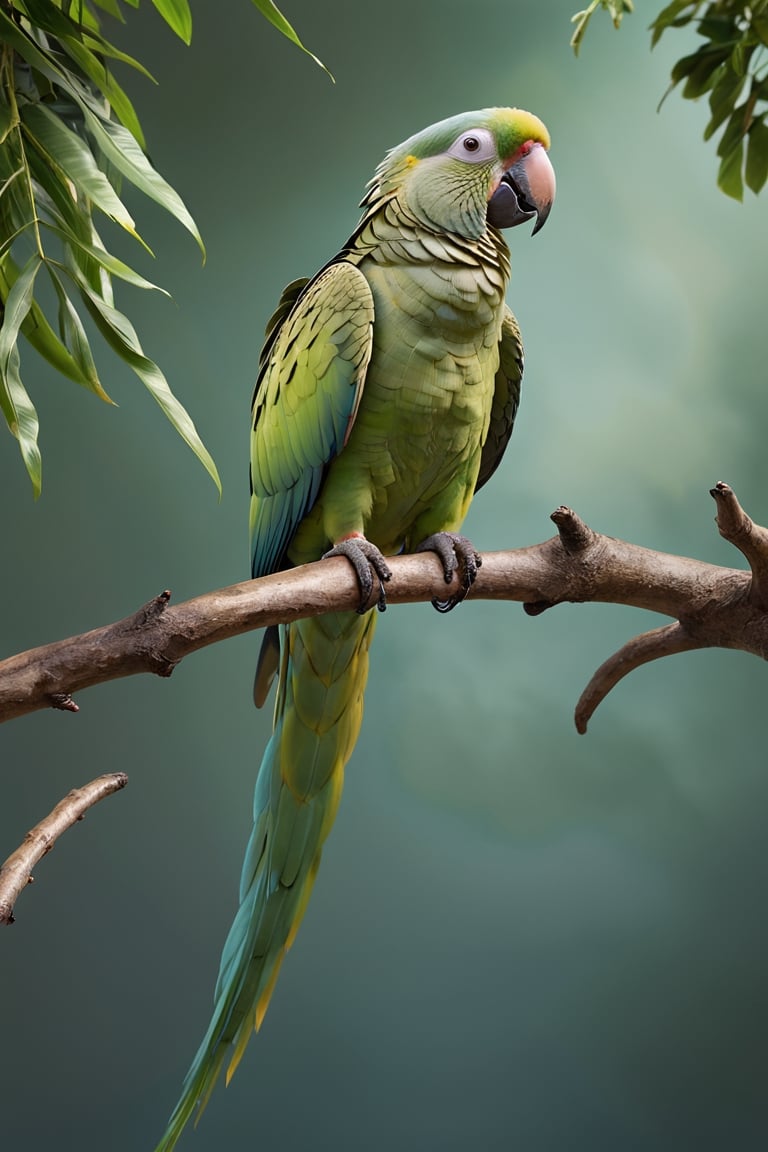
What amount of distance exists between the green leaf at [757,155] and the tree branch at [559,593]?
28.2 inches

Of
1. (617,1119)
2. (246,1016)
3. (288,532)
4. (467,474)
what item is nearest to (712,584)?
(467,474)

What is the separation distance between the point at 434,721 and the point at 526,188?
→ 988 millimetres

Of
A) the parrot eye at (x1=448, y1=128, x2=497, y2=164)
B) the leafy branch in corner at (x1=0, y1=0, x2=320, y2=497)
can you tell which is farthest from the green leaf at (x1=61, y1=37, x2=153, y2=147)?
the parrot eye at (x1=448, y1=128, x2=497, y2=164)

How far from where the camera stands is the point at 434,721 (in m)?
1.86

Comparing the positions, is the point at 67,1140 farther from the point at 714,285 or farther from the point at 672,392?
the point at 714,285

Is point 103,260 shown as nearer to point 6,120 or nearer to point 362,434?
point 6,120

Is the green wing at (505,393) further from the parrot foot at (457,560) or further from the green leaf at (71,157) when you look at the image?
the green leaf at (71,157)

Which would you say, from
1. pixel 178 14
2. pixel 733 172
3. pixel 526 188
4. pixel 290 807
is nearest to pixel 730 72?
pixel 733 172

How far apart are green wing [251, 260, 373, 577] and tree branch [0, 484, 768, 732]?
160mm

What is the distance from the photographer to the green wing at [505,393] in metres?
1.32

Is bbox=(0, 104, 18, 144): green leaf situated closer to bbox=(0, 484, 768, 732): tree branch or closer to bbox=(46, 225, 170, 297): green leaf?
bbox=(46, 225, 170, 297): green leaf

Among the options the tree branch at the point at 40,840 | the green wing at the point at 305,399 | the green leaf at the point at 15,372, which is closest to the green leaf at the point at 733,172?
the green wing at the point at 305,399

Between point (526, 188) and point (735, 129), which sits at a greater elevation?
point (735, 129)

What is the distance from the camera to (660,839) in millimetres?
1839
